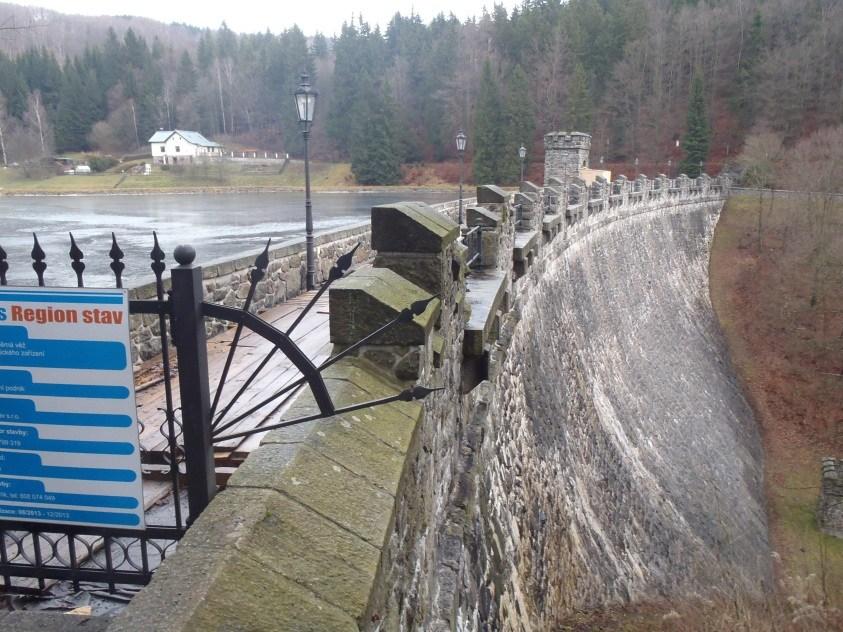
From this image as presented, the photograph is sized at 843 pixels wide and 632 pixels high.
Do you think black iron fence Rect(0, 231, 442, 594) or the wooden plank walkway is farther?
the wooden plank walkway

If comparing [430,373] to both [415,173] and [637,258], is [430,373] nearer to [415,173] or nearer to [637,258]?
[637,258]

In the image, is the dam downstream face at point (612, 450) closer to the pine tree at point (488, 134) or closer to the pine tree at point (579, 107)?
the pine tree at point (488, 134)

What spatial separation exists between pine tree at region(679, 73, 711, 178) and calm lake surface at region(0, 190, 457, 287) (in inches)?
757

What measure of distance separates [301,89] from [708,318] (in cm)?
2148

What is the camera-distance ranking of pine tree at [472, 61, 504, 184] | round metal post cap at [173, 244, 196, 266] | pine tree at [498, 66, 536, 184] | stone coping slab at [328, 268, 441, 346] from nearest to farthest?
round metal post cap at [173, 244, 196, 266] → stone coping slab at [328, 268, 441, 346] → pine tree at [498, 66, 536, 184] → pine tree at [472, 61, 504, 184]

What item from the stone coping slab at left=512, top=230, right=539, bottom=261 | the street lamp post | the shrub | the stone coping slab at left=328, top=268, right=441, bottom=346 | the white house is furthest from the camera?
the white house

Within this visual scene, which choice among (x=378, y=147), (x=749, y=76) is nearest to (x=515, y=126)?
(x=378, y=147)

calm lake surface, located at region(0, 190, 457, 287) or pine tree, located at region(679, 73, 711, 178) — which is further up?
pine tree, located at region(679, 73, 711, 178)

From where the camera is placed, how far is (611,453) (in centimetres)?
1299

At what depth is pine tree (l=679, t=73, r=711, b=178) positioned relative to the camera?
5269cm

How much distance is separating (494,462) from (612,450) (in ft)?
23.1

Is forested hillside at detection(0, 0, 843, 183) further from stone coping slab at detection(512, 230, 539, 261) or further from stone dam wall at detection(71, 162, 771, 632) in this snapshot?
stone coping slab at detection(512, 230, 539, 261)

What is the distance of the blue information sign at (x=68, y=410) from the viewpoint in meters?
2.42

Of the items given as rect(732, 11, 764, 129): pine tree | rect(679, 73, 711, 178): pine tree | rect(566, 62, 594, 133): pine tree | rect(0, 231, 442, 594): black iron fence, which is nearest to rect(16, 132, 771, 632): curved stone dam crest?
rect(0, 231, 442, 594): black iron fence
